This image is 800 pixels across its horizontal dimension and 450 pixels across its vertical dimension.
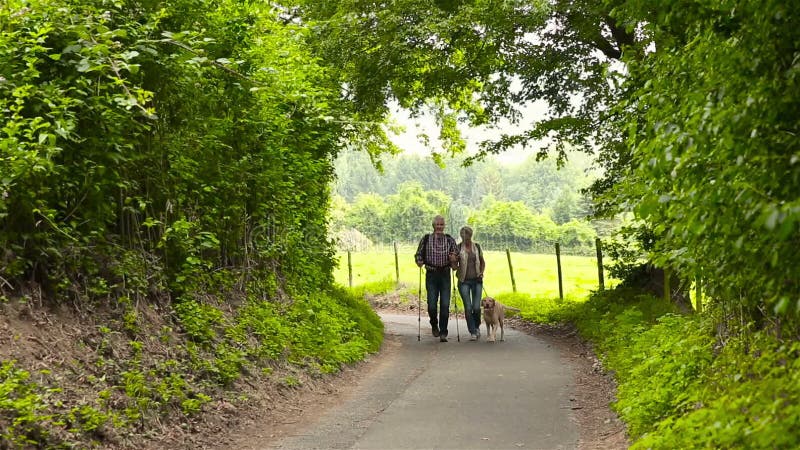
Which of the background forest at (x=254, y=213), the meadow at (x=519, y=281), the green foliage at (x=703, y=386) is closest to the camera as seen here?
the green foliage at (x=703, y=386)

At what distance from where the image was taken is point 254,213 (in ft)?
31.7

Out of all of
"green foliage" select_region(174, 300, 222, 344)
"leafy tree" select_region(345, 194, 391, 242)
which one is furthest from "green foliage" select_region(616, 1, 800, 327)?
"leafy tree" select_region(345, 194, 391, 242)

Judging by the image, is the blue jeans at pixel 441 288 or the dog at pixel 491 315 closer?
the dog at pixel 491 315

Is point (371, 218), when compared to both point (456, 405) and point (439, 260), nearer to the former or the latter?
point (439, 260)

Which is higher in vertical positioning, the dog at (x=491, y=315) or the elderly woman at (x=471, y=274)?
the elderly woman at (x=471, y=274)

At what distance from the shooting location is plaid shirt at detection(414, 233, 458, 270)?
41.2 feet

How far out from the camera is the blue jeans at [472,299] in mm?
12953

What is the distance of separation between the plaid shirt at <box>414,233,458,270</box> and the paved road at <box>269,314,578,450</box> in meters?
1.62

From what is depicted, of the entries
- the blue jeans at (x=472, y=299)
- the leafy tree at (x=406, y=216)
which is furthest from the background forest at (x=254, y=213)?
the leafy tree at (x=406, y=216)

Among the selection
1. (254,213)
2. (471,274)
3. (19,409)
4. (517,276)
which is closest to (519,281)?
(517,276)

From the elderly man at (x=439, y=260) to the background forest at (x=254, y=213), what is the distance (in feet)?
4.45

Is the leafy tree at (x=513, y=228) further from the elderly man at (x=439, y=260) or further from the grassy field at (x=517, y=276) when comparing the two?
the elderly man at (x=439, y=260)

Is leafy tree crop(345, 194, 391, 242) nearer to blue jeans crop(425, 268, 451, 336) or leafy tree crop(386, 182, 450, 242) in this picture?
leafy tree crop(386, 182, 450, 242)

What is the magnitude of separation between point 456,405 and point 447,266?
5139 millimetres
